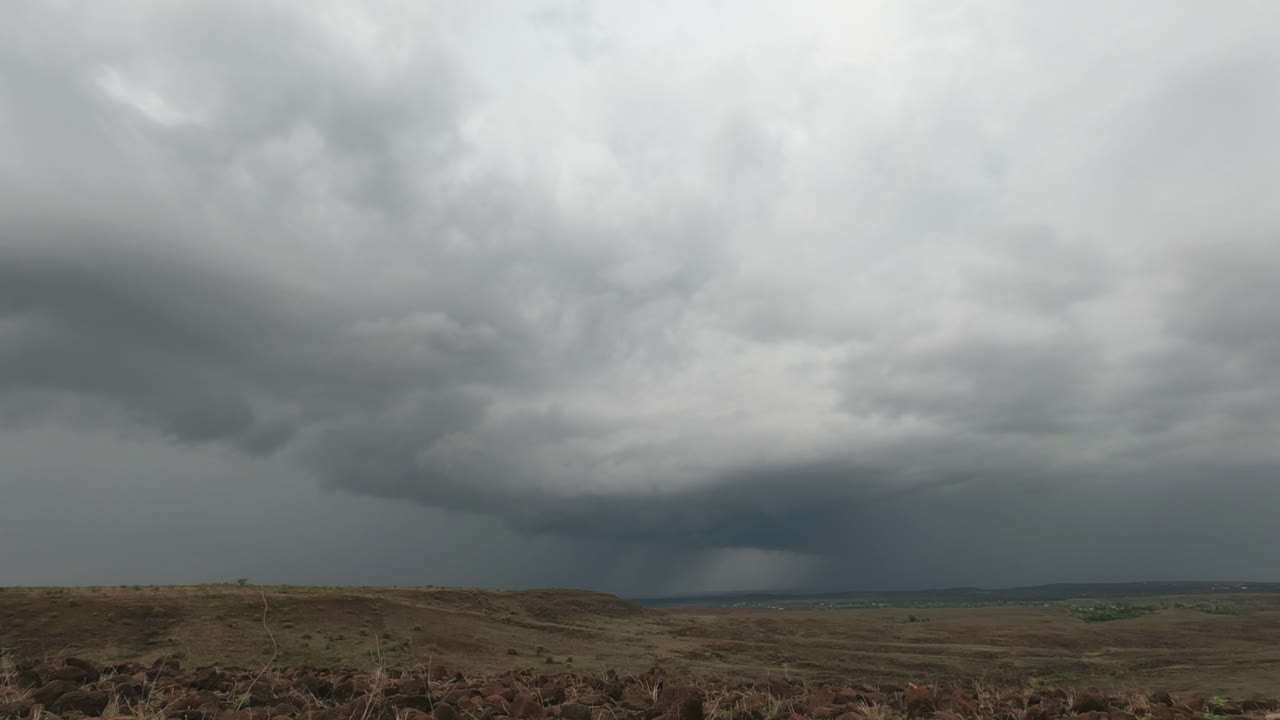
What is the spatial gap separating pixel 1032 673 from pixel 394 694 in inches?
1482

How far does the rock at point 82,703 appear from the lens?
5980 millimetres

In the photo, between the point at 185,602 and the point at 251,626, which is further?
the point at 185,602

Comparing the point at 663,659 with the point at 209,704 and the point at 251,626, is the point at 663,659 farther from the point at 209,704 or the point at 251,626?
the point at 209,704

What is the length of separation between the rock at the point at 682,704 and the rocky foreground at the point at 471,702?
1cm

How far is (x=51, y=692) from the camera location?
6219 mm

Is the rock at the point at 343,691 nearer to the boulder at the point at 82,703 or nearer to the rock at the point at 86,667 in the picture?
the boulder at the point at 82,703

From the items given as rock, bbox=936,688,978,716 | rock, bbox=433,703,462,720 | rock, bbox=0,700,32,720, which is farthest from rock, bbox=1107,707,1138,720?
rock, bbox=0,700,32,720

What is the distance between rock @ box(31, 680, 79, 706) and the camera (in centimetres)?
607

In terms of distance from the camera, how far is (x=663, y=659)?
3625cm

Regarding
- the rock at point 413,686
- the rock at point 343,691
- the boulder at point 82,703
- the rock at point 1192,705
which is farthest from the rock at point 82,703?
the rock at point 1192,705

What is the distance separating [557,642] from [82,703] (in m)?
38.2

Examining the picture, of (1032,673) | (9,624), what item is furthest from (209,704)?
(1032,673)

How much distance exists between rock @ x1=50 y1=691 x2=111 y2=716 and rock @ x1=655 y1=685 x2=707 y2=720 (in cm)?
492

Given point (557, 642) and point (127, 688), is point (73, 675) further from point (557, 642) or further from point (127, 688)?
point (557, 642)
